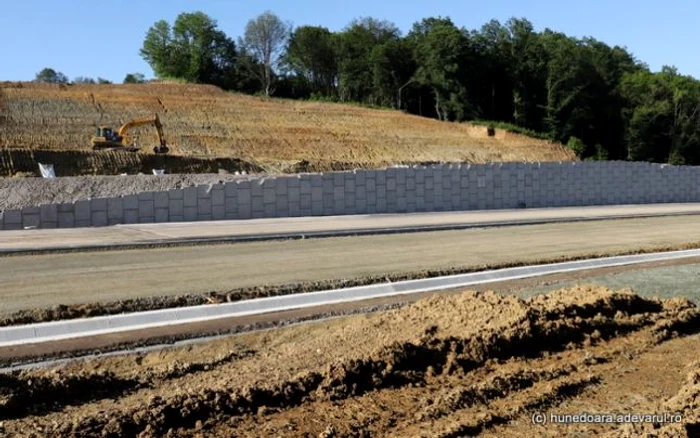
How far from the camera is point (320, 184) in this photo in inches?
1121

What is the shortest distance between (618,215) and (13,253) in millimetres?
23635

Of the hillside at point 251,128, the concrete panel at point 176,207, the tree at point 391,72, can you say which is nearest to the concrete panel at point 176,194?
the concrete panel at point 176,207

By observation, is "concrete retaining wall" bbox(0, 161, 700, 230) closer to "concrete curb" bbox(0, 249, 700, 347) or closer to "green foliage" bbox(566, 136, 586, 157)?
"concrete curb" bbox(0, 249, 700, 347)

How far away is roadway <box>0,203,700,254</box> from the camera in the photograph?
18156 millimetres

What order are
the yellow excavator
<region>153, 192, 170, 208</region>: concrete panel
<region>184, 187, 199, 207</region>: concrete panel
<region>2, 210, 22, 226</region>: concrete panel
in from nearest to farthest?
<region>2, 210, 22, 226</region>: concrete panel, <region>153, 192, 170, 208</region>: concrete panel, <region>184, 187, 199, 207</region>: concrete panel, the yellow excavator

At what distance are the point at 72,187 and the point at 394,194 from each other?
1314 centimetres

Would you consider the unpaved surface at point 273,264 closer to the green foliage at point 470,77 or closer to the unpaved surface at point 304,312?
the unpaved surface at point 304,312

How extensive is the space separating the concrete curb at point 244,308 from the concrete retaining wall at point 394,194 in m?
14.1

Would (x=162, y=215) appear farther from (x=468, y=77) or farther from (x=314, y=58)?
(x=314, y=58)

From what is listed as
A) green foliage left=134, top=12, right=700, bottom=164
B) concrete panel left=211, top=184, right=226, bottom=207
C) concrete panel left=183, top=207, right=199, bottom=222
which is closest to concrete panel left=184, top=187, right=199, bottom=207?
concrete panel left=183, top=207, right=199, bottom=222

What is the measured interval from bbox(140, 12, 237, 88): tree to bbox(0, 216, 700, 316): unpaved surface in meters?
70.1

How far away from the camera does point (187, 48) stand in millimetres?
91312

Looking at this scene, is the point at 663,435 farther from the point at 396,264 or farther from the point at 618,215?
the point at 618,215

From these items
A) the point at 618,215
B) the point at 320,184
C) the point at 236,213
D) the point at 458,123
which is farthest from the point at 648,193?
the point at 458,123
